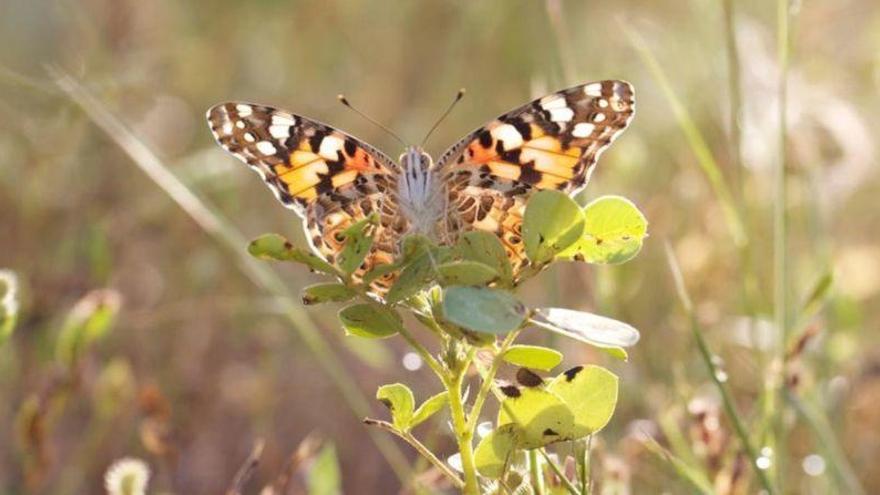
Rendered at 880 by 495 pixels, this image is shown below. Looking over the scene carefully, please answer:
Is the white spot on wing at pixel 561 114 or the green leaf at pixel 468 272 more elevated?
the white spot on wing at pixel 561 114

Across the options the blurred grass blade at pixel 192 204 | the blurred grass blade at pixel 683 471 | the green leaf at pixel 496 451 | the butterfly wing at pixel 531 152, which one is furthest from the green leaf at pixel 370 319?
the blurred grass blade at pixel 192 204

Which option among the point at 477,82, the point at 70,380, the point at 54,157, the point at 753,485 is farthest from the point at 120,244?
the point at 753,485

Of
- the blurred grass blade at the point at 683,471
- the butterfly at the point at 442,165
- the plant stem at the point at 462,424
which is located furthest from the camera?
the butterfly at the point at 442,165

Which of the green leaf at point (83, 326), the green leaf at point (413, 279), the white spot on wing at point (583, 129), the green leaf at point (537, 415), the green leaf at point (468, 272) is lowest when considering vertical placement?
the green leaf at point (537, 415)

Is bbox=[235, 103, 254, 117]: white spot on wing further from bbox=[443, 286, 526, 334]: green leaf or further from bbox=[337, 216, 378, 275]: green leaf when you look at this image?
bbox=[443, 286, 526, 334]: green leaf

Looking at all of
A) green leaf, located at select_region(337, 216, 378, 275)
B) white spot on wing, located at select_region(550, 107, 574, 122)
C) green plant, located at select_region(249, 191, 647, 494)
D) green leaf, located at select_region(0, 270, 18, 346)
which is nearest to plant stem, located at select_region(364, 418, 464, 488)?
green plant, located at select_region(249, 191, 647, 494)

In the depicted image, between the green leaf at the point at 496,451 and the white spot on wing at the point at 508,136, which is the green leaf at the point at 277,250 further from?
the white spot on wing at the point at 508,136

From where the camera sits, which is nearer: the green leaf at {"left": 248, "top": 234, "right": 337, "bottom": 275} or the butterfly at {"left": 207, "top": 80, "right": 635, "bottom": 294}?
the green leaf at {"left": 248, "top": 234, "right": 337, "bottom": 275}
